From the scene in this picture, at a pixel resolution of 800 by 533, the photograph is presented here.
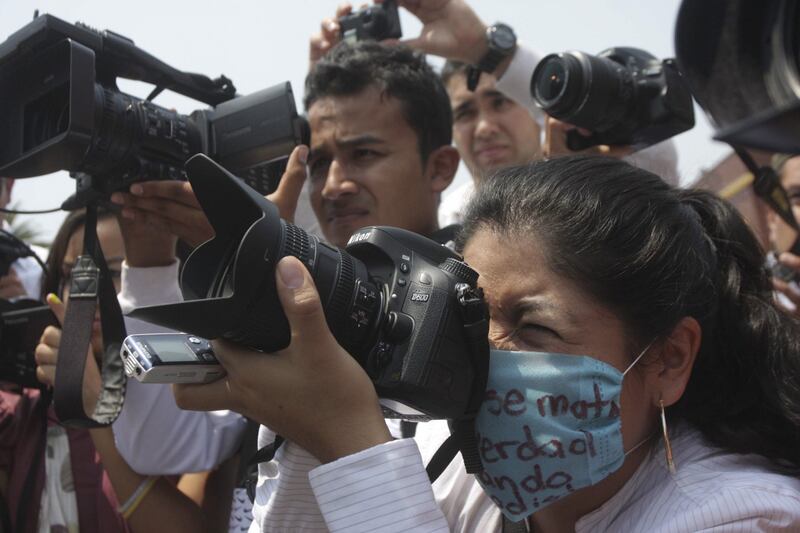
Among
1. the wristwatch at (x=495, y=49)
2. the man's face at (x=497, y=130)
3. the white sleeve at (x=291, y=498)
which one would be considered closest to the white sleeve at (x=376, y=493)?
the white sleeve at (x=291, y=498)

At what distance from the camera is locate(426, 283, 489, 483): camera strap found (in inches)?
56.6

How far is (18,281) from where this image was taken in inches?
121

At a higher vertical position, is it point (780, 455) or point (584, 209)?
point (584, 209)

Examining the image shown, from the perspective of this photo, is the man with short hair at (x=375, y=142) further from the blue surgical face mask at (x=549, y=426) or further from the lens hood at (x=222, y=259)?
the lens hood at (x=222, y=259)

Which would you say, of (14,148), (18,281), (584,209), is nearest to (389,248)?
(584,209)

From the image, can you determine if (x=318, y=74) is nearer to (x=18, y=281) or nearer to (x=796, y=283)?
(x=18, y=281)

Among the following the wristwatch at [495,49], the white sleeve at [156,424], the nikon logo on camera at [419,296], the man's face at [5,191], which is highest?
the wristwatch at [495,49]

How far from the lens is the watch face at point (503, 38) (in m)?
2.90

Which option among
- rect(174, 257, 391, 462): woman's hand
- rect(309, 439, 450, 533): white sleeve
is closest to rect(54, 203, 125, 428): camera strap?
rect(174, 257, 391, 462): woman's hand

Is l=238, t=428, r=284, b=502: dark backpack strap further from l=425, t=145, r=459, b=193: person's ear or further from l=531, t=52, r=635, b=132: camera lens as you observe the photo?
l=531, t=52, r=635, b=132: camera lens

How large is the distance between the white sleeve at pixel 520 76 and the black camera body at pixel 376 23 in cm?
39

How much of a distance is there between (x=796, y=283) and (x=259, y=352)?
171cm

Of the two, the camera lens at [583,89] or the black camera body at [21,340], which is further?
the black camera body at [21,340]

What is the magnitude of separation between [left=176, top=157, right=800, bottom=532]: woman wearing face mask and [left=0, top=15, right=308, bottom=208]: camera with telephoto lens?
2.18 ft
